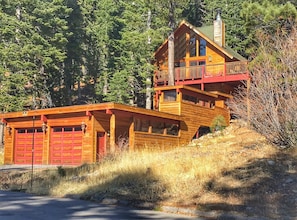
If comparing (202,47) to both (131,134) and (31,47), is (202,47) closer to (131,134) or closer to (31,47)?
(31,47)

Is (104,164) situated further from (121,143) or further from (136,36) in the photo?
(136,36)

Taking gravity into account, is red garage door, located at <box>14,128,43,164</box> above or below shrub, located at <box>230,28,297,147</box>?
below

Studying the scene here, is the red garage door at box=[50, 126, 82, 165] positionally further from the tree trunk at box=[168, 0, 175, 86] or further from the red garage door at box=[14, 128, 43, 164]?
the tree trunk at box=[168, 0, 175, 86]

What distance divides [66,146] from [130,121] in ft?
14.1

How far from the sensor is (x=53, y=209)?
33.1ft

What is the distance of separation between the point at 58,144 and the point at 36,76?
42.7 feet

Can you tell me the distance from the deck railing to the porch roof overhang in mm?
7587

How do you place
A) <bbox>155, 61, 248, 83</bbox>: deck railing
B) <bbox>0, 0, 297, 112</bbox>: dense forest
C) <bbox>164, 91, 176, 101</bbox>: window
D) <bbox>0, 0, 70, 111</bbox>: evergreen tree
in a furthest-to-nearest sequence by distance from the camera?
<bbox>0, 0, 297, 112</bbox>: dense forest, <bbox>0, 0, 70, 111</bbox>: evergreen tree, <bbox>155, 61, 248, 83</bbox>: deck railing, <bbox>164, 91, 176, 101</bbox>: window

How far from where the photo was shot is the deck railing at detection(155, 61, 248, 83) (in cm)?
3170

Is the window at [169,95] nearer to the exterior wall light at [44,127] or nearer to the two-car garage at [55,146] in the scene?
the two-car garage at [55,146]

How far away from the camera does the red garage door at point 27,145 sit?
25.7 meters

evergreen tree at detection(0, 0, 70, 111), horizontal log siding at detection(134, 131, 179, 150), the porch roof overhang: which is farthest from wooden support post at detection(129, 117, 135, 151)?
evergreen tree at detection(0, 0, 70, 111)

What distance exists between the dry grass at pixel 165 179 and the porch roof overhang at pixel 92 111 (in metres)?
4.87

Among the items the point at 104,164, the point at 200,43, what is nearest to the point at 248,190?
the point at 104,164
